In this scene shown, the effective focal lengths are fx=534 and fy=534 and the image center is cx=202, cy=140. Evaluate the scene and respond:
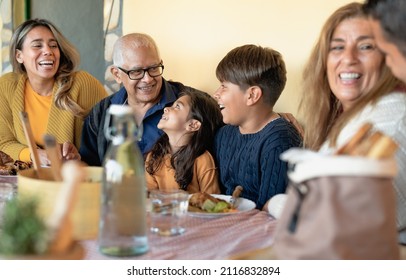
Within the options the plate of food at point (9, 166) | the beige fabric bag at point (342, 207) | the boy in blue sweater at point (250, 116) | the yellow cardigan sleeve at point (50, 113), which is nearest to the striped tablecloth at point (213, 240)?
the beige fabric bag at point (342, 207)

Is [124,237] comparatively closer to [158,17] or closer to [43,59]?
[43,59]

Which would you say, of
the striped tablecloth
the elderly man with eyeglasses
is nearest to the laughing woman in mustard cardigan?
the elderly man with eyeglasses

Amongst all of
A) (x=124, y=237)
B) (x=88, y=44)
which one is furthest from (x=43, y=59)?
(x=124, y=237)

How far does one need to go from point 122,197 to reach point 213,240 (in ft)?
0.95

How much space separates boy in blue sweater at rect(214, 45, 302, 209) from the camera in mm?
1936

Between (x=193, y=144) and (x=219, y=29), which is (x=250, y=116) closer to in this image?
(x=193, y=144)

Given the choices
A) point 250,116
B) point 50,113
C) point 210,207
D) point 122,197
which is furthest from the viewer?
point 50,113

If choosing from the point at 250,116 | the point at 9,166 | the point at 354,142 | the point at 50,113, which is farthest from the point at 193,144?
the point at 354,142

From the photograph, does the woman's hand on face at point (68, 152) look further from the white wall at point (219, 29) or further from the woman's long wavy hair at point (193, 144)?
the white wall at point (219, 29)

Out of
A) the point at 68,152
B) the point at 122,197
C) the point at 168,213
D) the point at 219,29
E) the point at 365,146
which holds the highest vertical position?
the point at 219,29

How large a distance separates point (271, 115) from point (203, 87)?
0.75 m

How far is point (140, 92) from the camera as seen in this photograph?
240cm

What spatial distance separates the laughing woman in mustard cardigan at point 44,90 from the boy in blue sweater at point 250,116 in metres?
0.84

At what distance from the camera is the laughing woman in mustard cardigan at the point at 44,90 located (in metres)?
2.56
